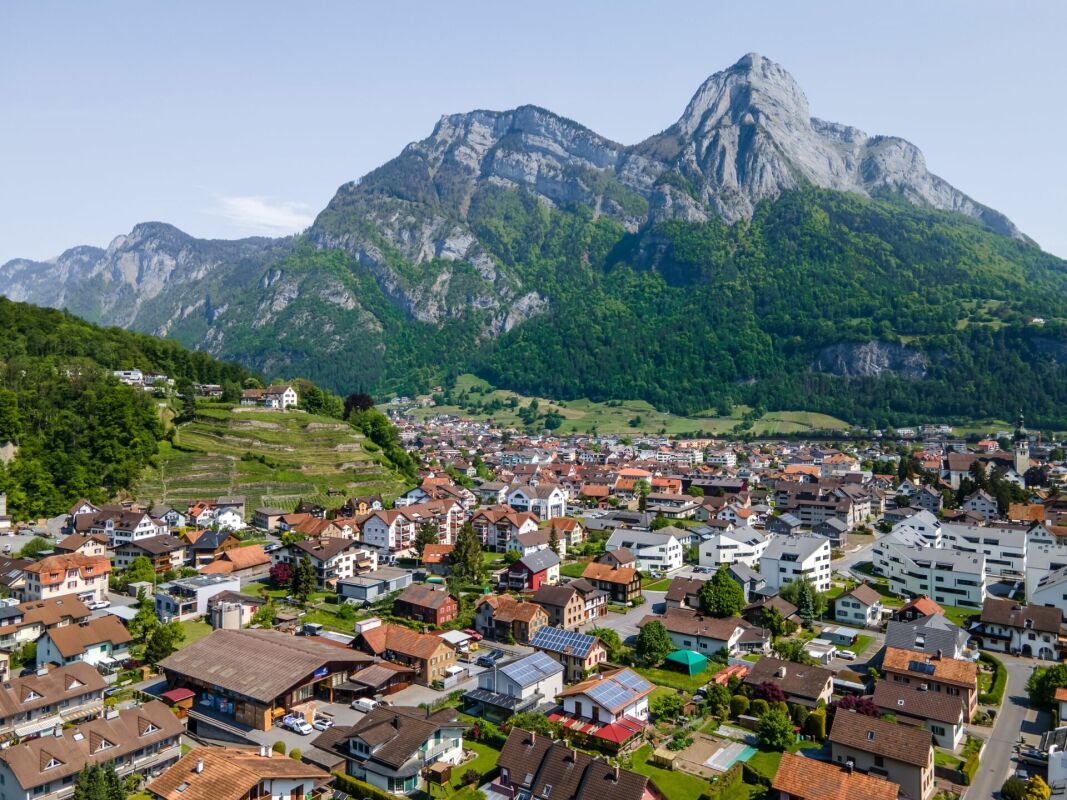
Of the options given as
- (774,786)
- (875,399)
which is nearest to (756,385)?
(875,399)

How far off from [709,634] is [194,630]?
106ft

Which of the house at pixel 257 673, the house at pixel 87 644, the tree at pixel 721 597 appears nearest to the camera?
the house at pixel 257 673

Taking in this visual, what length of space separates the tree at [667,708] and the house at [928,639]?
13.5 metres

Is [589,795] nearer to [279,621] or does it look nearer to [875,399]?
[279,621]

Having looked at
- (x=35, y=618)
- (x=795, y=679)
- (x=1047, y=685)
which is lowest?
(x=35, y=618)

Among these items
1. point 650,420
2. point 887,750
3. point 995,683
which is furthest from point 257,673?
point 650,420

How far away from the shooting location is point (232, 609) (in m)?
46.0

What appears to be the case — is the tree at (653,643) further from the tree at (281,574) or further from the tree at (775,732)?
the tree at (281,574)

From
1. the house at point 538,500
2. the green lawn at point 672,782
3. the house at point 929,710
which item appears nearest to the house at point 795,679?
the house at point 929,710

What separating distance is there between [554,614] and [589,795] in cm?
2181

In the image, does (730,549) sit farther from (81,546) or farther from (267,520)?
(81,546)

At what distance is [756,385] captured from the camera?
617 feet

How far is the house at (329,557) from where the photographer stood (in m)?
57.2

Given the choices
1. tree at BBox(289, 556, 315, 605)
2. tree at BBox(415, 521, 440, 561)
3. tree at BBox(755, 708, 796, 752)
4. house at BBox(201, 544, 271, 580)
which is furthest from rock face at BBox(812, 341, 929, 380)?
tree at BBox(755, 708, 796, 752)
